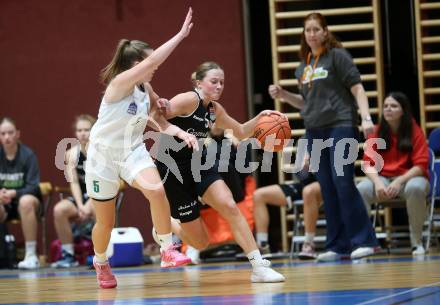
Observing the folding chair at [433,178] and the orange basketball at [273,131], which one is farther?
the folding chair at [433,178]

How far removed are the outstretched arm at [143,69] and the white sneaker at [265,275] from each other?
4.35ft

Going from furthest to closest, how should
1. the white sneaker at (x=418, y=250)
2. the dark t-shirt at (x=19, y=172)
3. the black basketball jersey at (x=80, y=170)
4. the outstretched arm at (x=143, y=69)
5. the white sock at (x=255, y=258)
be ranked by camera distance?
the dark t-shirt at (x=19, y=172)
the black basketball jersey at (x=80, y=170)
the white sneaker at (x=418, y=250)
the white sock at (x=255, y=258)
the outstretched arm at (x=143, y=69)

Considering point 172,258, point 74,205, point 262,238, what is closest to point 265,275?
point 172,258

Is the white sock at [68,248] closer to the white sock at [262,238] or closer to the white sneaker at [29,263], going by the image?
the white sneaker at [29,263]

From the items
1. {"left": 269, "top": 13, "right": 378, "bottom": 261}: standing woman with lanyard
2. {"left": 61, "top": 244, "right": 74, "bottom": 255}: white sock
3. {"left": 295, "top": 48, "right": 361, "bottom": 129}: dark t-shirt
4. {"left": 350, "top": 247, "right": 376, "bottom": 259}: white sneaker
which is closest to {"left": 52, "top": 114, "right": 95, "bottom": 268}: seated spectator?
{"left": 61, "top": 244, "right": 74, "bottom": 255}: white sock

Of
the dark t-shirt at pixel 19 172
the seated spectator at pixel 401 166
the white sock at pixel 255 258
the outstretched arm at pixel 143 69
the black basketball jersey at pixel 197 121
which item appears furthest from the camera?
the dark t-shirt at pixel 19 172

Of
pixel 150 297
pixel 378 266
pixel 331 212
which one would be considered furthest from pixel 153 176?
pixel 331 212

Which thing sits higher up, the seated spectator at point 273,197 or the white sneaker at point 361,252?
the seated spectator at point 273,197

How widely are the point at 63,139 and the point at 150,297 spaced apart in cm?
544

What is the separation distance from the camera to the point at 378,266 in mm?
6359

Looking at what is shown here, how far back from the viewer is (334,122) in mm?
7348

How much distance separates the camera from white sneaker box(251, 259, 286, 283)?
532 centimetres

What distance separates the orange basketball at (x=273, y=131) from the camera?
596 centimetres

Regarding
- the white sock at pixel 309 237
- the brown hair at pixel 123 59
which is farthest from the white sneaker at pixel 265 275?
the white sock at pixel 309 237
